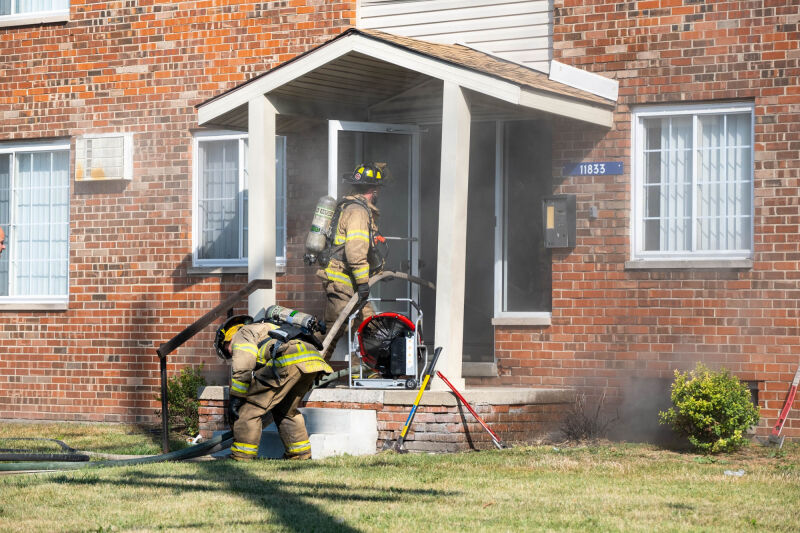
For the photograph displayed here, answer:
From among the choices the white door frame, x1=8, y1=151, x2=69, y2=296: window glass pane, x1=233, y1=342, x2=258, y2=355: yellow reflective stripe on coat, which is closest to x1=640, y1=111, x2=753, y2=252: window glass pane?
the white door frame

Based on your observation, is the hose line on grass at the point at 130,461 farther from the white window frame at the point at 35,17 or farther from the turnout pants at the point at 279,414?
the white window frame at the point at 35,17

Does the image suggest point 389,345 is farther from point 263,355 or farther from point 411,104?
point 411,104

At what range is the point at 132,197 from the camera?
43.4ft

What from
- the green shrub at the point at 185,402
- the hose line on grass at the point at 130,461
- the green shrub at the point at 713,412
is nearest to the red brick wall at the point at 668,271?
the green shrub at the point at 713,412

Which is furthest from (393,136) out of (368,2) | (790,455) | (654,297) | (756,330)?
(790,455)

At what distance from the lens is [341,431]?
32.3ft

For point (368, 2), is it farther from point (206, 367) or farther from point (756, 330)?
point (756, 330)

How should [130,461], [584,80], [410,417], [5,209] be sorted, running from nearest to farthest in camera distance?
1. [130,461]
2. [410,417]
3. [584,80]
4. [5,209]

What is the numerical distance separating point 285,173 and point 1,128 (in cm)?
391

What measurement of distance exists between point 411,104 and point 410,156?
2.55 ft

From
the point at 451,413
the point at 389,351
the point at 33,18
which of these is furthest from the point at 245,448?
the point at 33,18

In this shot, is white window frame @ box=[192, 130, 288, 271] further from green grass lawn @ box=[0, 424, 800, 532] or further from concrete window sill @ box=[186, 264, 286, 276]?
green grass lawn @ box=[0, 424, 800, 532]

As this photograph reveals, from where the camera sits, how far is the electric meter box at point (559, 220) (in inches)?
434

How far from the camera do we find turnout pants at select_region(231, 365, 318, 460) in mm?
9422
